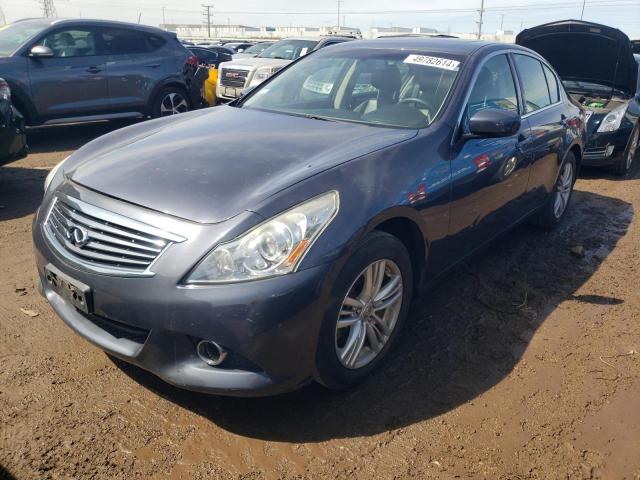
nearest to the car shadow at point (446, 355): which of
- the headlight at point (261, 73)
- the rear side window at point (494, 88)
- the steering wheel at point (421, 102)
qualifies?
the steering wheel at point (421, 102)

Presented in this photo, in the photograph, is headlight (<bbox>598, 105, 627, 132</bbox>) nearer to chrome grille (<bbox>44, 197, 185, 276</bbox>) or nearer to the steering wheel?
the steering wheel

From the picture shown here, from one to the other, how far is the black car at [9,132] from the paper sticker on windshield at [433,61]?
3.88 metres

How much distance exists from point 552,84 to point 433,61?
1.91m

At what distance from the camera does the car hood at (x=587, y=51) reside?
7.27 m

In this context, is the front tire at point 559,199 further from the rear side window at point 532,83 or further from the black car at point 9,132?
Result: the black car at point 9,132

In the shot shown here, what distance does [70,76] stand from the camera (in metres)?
7.77

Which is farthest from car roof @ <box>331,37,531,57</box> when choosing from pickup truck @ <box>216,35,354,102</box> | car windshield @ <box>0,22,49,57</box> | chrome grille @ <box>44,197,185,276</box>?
pickup truck @ <box>216,35,354,102</box>

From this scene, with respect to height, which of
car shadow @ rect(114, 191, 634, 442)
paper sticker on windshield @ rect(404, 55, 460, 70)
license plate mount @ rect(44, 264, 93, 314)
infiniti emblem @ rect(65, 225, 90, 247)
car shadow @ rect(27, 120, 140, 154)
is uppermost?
paper sticker on windshield @ rect(404, 55, 460, 70)

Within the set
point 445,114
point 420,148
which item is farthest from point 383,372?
point 445,114

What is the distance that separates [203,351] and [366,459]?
825 millimetres

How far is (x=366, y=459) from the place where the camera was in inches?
91.0

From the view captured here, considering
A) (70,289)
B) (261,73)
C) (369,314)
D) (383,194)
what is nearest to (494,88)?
(383,194)

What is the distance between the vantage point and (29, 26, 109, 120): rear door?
750 cm

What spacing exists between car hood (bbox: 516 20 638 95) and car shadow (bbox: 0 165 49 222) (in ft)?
21.3
